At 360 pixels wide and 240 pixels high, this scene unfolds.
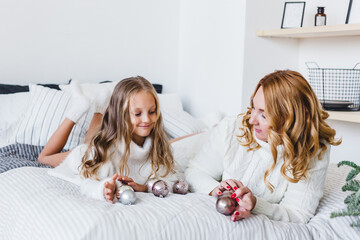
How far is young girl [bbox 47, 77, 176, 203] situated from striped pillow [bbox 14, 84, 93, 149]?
51cm

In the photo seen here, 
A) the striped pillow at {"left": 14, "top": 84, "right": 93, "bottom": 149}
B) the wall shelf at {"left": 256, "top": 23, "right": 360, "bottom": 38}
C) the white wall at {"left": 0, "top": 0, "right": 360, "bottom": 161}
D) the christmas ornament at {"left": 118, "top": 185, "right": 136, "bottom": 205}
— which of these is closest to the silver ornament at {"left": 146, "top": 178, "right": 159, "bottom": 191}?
the christmas ornament at {"left": 118, "top": 185, "right": 136, "bottom": 205}

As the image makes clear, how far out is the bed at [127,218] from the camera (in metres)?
1.17

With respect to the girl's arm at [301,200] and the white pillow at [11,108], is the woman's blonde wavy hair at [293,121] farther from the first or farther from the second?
the white pillow at [11,108]

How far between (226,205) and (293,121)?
363mm

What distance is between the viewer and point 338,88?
2.56m

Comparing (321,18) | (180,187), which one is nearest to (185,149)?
(180,187)

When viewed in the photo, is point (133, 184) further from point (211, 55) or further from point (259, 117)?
point (211, 55)

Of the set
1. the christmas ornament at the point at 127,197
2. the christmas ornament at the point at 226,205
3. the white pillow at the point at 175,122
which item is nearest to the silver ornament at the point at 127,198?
the christmas ornament at the point at 127,197

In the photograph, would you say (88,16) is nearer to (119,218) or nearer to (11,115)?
(11,115)

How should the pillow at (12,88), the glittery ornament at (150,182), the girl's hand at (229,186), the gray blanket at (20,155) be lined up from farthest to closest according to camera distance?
the pillow at (12,88) < the gray blanket at (20,155) < the glittery ornament at (150,182) < the girl's hand at (229,186)

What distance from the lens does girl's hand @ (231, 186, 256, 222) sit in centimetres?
128

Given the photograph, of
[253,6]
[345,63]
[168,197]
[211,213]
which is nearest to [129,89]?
[168,197]

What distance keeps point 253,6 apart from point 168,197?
5.06 ft

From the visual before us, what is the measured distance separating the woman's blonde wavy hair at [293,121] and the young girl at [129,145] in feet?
1.42
